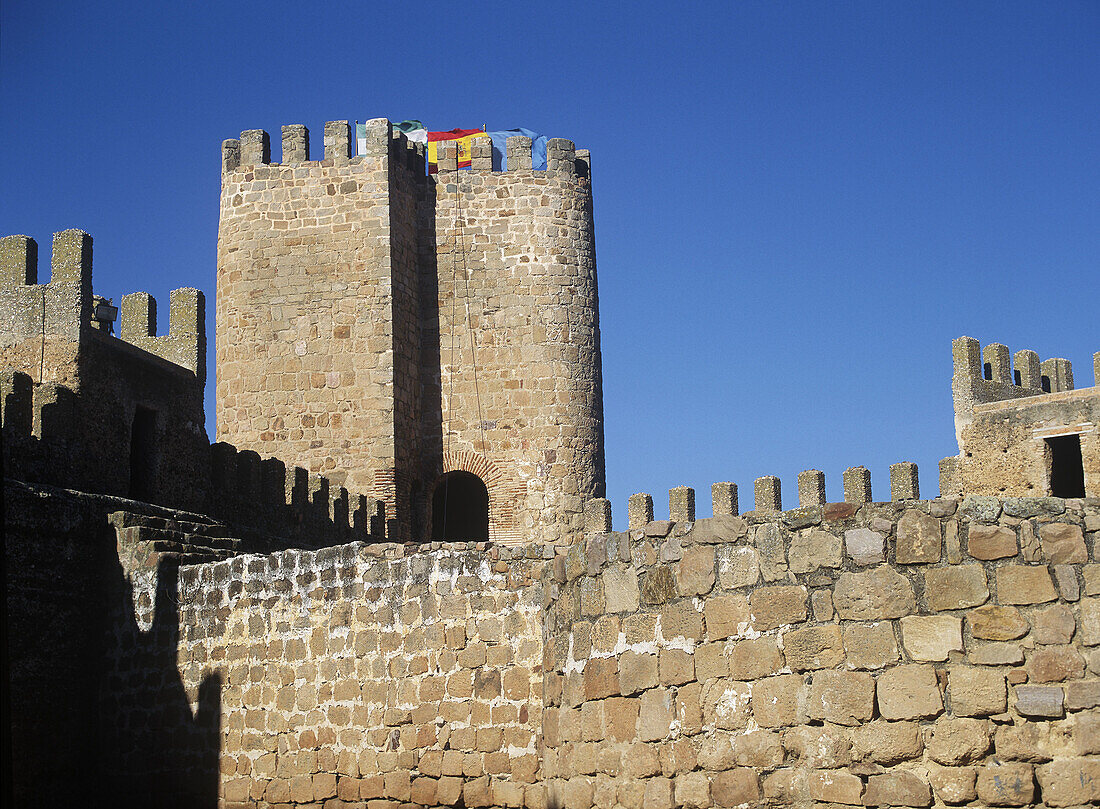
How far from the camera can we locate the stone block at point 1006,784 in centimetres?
618

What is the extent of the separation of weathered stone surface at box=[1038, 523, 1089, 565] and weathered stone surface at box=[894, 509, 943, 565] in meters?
0.47

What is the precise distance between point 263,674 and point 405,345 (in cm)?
954

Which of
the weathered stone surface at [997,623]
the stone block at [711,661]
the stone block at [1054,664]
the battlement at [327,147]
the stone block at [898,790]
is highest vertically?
the battlement at [327,147]

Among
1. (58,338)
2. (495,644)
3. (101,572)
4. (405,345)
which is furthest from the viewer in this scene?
(405,345)

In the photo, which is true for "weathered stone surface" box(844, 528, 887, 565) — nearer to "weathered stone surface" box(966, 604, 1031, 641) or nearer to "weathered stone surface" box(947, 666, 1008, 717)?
"weathered stone surface" box(966, 604, 1031, 641)

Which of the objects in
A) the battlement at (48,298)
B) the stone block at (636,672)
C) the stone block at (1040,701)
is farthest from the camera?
the battlement at (48,298)

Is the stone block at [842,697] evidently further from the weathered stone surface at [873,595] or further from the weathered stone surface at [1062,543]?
the weathered stone surface at [1062,543]

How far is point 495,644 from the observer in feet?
30.2

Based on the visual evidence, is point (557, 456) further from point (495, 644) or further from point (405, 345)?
point (495, 644)

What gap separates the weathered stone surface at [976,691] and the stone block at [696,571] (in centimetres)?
132

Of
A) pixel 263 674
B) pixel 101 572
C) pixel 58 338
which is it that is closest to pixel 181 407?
pixel 58 338

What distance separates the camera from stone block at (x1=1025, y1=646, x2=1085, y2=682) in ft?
20.4

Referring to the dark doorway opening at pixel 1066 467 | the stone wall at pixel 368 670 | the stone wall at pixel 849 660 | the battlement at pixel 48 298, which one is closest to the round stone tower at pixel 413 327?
the battlement at pixel 48 298

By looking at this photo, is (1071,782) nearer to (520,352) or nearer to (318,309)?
(520,352)
